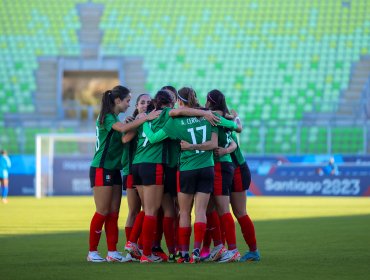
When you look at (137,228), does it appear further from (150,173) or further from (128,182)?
(150,173)

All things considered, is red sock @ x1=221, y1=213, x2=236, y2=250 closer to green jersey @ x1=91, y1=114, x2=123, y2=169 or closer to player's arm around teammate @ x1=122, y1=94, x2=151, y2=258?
player's arm around teammate @ x1=122, y1=94, x2=151, y2=258

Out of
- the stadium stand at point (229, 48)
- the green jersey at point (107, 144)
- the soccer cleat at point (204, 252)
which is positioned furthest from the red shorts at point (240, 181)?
the stadium stand at point (229, 48)

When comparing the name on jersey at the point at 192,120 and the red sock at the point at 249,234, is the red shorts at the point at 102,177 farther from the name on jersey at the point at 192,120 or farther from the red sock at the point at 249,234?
the red sock at the point at 249,234

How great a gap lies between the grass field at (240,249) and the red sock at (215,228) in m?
0.61

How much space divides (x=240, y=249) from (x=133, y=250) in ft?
6.70

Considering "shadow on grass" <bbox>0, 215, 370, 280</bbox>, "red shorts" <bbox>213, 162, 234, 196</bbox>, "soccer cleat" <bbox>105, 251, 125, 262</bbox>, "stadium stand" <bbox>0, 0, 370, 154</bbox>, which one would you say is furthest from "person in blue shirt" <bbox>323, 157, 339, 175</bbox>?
"soccer cleat" <bbox>105, 251, 125, 262</bbox>

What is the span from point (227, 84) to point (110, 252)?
27.8 m

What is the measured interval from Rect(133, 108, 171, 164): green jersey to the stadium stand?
24619 mm

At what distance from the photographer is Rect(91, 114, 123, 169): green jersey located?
9.77 meters

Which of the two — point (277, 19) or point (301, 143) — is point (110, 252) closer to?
point (301, 143)

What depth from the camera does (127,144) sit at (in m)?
10.2

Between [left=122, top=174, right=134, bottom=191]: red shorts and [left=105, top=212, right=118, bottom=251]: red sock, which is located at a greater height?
[left=122, top=174, right=134, bottom=191]: red shorts

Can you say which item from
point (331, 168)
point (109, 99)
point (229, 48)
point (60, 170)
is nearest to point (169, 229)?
point (109, 99)

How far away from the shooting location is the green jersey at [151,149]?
968 centimetres
